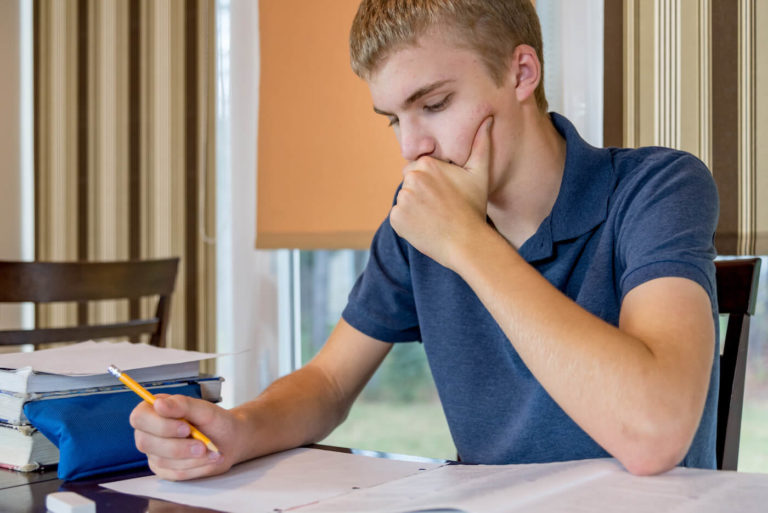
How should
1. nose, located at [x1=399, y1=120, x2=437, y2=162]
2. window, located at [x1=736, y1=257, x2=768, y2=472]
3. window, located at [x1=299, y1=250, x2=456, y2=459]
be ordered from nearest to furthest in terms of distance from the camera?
nose, located at [x1=399, y1=120, x2=437, y2=162] → window, located at [x1=736, y1=257, x2=768, y2=472] → window, located at [x1=299, y1=250, x2=456, y2=459]

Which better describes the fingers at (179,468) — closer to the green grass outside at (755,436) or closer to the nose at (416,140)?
the nose at (416,140)

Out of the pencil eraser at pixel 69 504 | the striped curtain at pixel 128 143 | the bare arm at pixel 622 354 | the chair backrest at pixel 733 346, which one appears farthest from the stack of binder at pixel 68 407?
the striped curtain at pixel 128 143

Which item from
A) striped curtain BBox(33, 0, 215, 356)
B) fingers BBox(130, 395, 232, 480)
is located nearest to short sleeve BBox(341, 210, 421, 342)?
fingers BBox(130, 395, 232, 480)

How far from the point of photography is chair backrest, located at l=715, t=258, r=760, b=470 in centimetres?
116

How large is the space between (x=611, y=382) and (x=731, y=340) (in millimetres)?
460

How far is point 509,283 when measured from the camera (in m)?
0.90

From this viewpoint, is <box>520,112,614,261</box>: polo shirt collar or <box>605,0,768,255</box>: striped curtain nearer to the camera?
<box>520,112,614,261</box>: polo shirt collar

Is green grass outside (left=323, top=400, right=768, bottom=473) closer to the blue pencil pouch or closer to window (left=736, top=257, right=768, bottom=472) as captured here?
window (left=736, top=257, right=768, bottom=472)

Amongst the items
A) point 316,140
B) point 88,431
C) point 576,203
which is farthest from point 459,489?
point 316,140

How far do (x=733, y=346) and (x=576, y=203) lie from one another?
31 cm

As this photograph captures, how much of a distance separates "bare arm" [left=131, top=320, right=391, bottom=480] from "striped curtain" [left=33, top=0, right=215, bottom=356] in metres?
1.62

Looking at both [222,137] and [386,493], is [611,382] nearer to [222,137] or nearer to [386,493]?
[386,493]

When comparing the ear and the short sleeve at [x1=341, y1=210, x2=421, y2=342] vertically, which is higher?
the ear

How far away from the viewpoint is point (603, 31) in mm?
1998
